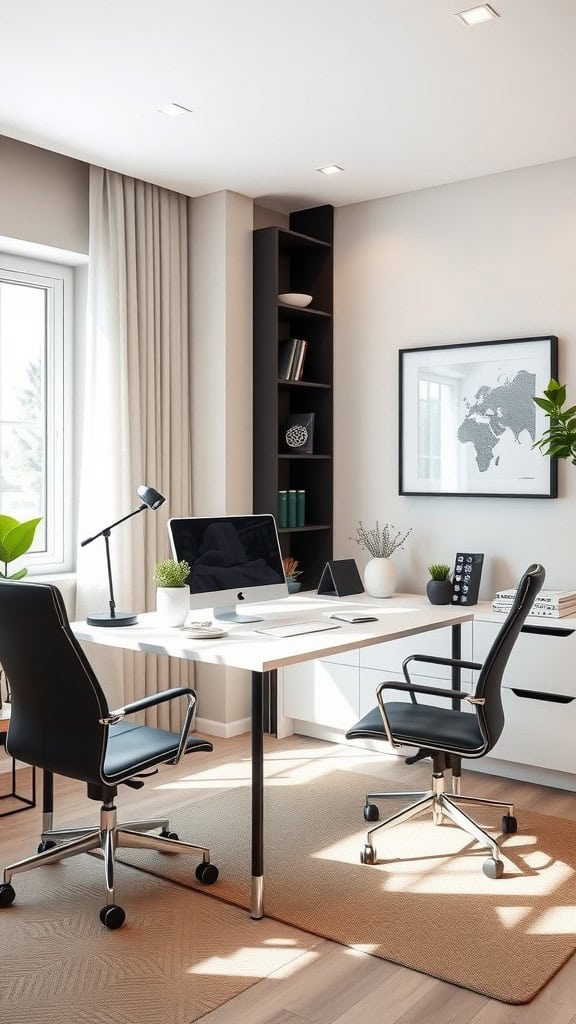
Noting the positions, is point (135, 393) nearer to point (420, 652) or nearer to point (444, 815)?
point (420, 652)

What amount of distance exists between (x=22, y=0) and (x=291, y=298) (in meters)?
2.22

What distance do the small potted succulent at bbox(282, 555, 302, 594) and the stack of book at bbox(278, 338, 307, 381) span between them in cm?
95

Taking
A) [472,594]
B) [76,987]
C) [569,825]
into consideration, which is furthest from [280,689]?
[76,987]

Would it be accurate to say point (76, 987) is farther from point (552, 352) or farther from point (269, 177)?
point (269, 177)

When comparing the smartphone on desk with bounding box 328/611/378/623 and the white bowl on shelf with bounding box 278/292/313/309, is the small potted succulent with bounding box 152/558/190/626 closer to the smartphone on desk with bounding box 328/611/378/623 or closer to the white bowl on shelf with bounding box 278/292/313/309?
the smartphone on desk with bounding box 328/611/378/623

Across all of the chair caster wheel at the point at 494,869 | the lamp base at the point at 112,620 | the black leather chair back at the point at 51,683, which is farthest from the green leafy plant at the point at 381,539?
the black leather chair back at the point at 51,683

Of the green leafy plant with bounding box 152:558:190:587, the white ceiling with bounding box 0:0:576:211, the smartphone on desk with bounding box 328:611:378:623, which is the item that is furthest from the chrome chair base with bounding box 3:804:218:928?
the white ceiling with bounding box 0:0:576:211

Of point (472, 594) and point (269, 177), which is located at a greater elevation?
point (269, 177)

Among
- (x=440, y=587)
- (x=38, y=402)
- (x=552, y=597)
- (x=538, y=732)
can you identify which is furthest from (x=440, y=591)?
(x=38, y=402)

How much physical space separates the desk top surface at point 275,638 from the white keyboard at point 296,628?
1.3 inches

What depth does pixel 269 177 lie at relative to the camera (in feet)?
14.4

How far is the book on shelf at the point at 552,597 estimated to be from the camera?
12.6 ft

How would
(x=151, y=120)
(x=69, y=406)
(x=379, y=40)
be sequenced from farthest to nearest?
(x=69, y=406), (x=151, y=120), (x=379, y=40)

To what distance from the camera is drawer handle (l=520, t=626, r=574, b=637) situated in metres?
3.75
